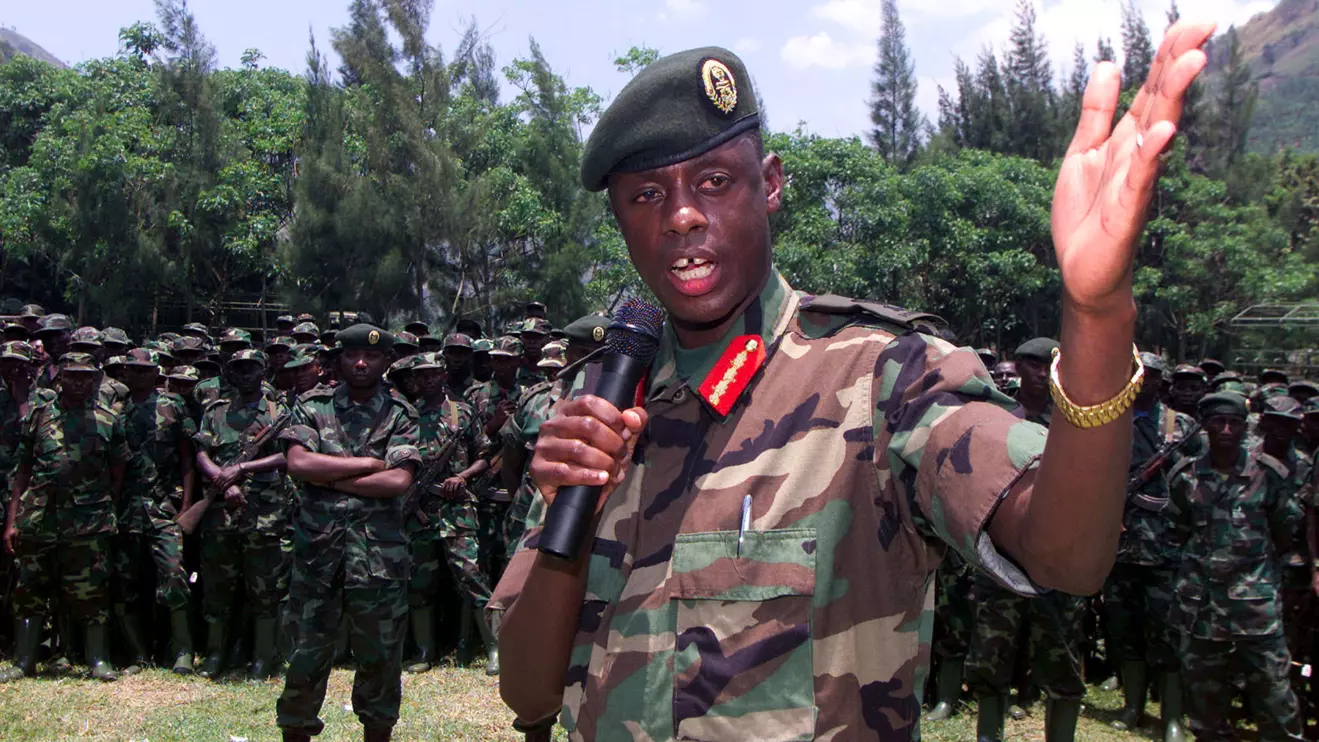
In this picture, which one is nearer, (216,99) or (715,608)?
(715,608)

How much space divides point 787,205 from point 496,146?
22.6 ft

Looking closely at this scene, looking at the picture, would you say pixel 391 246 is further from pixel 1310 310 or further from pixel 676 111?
pixel 676 111

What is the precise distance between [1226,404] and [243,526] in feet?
21.2

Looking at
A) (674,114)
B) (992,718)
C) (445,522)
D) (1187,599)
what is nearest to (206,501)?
(445,522)

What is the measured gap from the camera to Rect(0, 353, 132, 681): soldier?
24.6ft

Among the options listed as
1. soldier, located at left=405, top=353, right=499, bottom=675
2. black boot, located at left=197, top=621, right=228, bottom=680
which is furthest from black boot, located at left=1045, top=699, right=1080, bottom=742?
black boot, located at left=197, top=621, right=228, bottom=680

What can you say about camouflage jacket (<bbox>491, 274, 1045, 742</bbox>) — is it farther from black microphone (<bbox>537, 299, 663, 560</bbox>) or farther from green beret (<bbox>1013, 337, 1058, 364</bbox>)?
green beret (<bbox>1013, 337, 1058, 364</bbox>)

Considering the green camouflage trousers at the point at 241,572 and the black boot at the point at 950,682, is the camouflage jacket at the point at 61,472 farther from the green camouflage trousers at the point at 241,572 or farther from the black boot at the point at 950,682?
the black boot at the point at 950,682

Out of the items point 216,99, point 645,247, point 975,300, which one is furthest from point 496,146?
point 645,247

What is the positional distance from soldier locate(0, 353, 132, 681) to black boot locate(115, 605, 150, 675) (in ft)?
0.78

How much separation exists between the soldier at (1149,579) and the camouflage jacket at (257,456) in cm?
582

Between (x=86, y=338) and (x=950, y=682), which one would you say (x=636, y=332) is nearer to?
(x=950, y=682)

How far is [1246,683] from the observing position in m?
6.00

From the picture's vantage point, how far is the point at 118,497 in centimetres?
786
